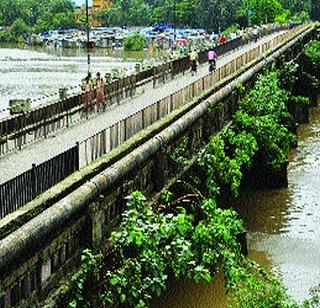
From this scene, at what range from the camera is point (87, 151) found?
1636 centimetres

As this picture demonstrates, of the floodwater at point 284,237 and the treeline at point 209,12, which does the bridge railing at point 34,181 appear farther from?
the treeline at point 209,12

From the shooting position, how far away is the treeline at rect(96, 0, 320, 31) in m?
106

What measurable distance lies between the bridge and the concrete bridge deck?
3cm

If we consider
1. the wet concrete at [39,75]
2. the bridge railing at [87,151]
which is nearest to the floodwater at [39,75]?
the wet concrete at [39,75]

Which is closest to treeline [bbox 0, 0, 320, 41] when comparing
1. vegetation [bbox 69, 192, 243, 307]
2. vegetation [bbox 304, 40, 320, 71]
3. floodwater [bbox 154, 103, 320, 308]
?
vegetation [bbox 304, 40, 320, 71]

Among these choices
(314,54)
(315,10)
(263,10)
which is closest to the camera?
(314,54)

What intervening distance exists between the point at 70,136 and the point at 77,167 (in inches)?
300

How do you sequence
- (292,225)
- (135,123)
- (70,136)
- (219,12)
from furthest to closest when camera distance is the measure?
(219,12) → (292,225) → (70,136) → (135,123)

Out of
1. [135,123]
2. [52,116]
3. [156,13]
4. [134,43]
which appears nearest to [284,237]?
[52,116]

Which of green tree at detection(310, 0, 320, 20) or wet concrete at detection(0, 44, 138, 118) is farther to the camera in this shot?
green tree at detection(310, 0, 320, 20)

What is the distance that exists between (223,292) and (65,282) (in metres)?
8.09

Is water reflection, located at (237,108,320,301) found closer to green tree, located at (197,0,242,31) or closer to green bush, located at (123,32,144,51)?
green bush, located at (123,32,144,51)

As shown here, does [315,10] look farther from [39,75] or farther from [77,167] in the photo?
[77,167]

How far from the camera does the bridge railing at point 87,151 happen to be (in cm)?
1146
